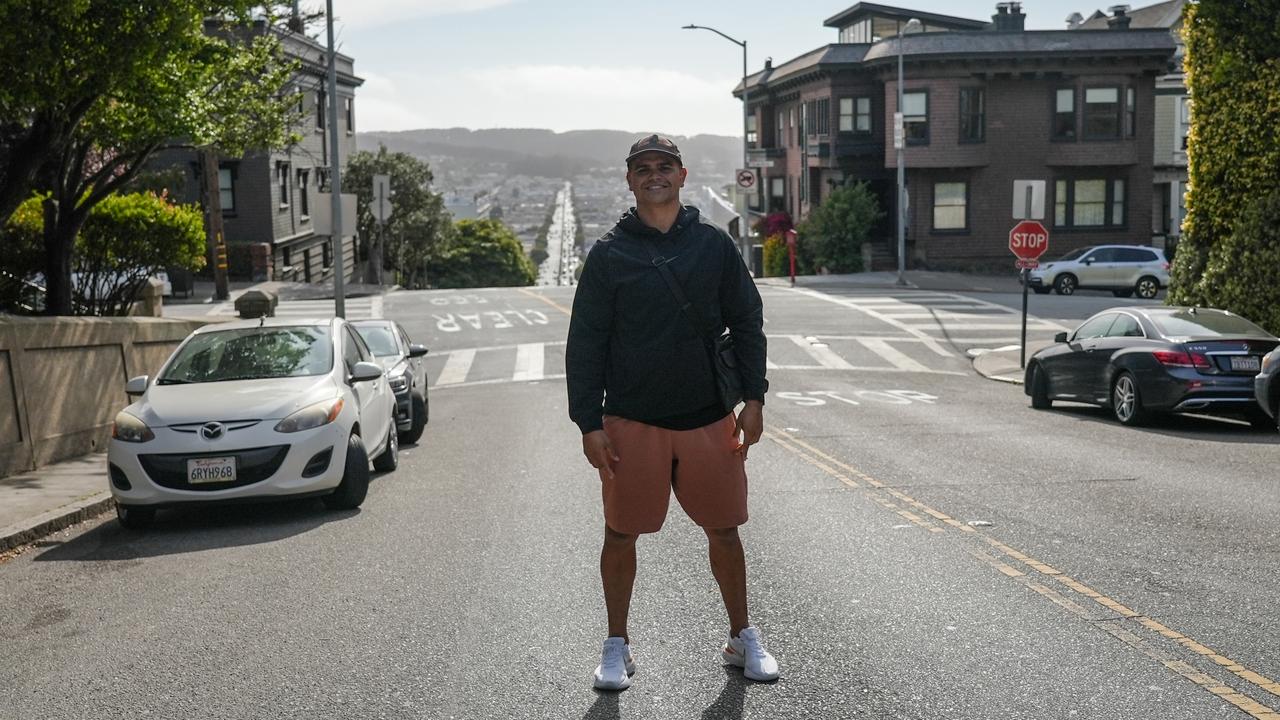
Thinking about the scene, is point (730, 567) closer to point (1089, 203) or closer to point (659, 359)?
point (659, 359)

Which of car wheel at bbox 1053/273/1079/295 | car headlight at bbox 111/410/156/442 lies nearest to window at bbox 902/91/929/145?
car wheel at bbox 1053/273/1079/295

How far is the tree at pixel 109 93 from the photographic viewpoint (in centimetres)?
1329

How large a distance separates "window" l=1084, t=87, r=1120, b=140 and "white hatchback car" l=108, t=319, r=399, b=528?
4453cm

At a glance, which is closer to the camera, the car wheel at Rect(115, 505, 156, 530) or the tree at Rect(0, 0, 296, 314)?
the car wheel at Rect(115, 505, 156, 530)

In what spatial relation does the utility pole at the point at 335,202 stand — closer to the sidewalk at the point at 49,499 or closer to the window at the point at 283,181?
the sidewalk at the point at 49,499

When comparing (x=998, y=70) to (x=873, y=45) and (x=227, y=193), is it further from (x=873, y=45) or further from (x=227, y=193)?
(x=227, y=193)

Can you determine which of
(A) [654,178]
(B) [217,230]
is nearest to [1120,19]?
(B) [217,230]

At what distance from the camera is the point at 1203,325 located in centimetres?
1666

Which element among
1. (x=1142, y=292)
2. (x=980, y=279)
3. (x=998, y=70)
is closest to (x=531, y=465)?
(x=1142, y=292)

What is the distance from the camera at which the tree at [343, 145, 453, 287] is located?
60594 mm

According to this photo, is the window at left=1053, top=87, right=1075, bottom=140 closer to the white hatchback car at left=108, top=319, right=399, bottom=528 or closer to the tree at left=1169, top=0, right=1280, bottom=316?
the tree at left=1169, top=0, right=1280, bottom=316

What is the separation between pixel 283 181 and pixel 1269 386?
45995mm

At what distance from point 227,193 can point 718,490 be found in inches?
1958

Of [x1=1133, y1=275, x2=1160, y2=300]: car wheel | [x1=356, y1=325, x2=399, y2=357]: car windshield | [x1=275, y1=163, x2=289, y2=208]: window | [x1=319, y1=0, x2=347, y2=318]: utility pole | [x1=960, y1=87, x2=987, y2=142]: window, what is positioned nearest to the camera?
[x1=356, y1=325, x2=399, y2=357]: car windshield
